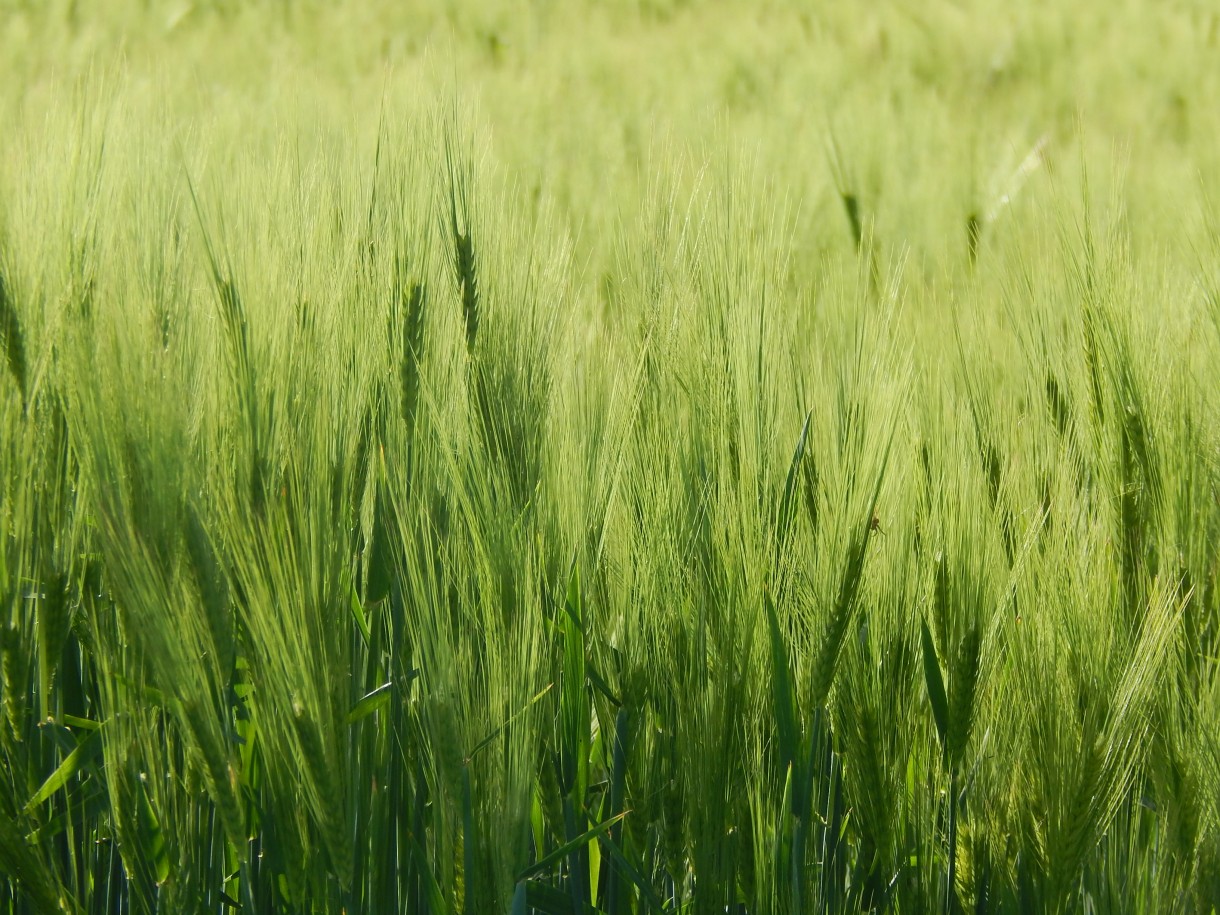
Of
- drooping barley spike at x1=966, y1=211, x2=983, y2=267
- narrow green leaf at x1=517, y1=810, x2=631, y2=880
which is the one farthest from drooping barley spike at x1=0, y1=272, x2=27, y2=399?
drooping barley spike at x1=966, y1=211, x2=983, y2=267

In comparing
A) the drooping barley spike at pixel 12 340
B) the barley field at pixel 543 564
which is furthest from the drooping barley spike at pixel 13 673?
the drooping barley spike at pixel 12 340

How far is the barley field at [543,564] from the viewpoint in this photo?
24.4 inches

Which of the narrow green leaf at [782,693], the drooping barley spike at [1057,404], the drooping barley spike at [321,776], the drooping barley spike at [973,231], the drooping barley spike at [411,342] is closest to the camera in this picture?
the drooping barley spike at [321,776]

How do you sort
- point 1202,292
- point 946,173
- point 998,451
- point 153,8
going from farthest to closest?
point 153,8
point 946,173
point 1202,292
point 998,451

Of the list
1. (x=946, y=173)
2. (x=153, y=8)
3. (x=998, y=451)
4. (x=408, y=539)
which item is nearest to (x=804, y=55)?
(x=946, y=173)

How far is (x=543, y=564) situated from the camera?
0.67 metres

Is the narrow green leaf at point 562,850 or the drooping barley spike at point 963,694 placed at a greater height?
the drooping barley spike at point 963,694

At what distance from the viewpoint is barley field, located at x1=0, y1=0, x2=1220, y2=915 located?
62cm

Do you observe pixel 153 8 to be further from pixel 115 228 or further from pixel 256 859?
pixel 256 859

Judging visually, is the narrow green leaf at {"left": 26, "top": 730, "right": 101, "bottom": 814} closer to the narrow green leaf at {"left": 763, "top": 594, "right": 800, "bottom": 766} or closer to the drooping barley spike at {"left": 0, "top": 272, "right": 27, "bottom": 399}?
the drooping barley spike at {"left": 0, "top": 272, "right": 27, "bottom": 399}

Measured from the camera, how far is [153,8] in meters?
3.32

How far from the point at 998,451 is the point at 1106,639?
0.92 feet

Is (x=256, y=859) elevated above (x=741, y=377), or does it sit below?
below

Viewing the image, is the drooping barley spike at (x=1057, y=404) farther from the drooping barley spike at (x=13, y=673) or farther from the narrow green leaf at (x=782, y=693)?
the drooping barley spike at (x=13, y=673)
